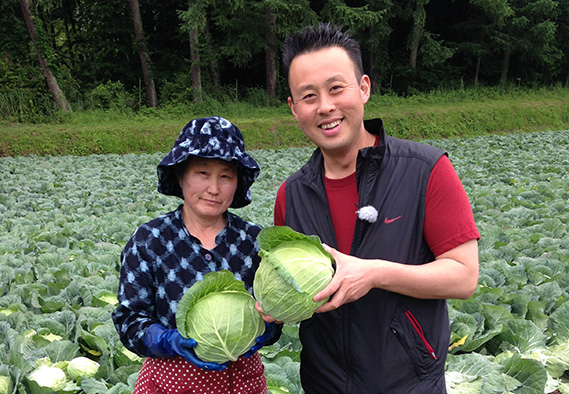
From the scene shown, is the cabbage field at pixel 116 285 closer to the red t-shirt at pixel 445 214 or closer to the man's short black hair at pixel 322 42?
the red t-shirt at pixel 445 214

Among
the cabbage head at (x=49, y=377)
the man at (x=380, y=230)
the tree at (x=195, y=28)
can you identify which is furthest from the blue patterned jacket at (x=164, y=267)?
the tree at (x=195, y=28)

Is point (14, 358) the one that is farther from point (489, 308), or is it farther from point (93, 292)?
point (489, 308)

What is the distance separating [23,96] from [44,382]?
74.8 feet

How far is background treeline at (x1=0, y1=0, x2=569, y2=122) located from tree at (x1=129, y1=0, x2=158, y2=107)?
8cm

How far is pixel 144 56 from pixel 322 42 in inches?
998

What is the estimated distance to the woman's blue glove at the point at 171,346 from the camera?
6.23ft

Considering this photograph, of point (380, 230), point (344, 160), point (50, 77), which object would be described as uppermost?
point (50, 77)

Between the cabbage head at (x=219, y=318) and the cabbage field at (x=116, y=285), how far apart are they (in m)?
0.92

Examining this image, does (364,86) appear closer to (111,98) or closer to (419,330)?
(419,330)

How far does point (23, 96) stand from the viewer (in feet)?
72.3

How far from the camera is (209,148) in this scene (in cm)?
211

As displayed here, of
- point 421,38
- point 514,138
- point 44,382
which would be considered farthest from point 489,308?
point 421,38

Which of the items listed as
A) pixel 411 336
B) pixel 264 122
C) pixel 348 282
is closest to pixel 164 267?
pixel 348 282

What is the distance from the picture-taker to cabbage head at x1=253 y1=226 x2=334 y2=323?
181 centimetres
